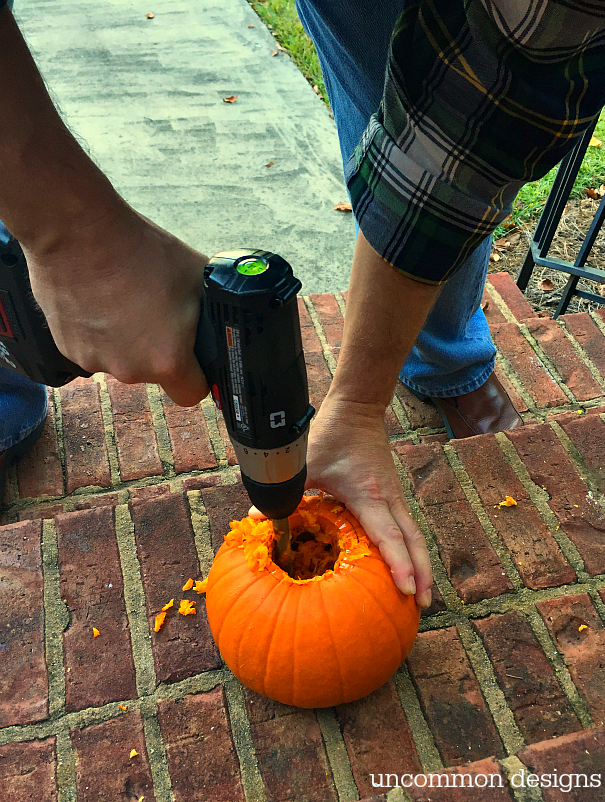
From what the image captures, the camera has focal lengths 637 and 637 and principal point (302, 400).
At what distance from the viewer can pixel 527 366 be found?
2340 millimetres

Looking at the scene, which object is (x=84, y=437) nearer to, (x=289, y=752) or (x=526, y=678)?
(x=289, y=752)

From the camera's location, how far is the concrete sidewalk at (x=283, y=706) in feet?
4.04

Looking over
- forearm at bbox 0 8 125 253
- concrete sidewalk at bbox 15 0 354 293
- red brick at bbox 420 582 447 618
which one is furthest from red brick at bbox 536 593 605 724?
concrete sidewalk at bbox 15 0 354 293

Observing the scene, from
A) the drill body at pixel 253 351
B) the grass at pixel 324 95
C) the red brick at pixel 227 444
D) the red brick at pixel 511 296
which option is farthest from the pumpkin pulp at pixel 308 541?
the grass at pixel 324 95

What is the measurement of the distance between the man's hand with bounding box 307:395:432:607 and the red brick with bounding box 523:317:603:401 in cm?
100

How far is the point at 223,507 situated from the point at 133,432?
570mm

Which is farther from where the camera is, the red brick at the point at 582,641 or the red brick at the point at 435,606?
the red brick at the point at 435,606

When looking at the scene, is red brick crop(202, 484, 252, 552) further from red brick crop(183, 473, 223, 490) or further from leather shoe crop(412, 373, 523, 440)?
leather shoe crop(412, 373, 523, 440)

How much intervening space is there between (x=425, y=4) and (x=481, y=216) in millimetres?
370

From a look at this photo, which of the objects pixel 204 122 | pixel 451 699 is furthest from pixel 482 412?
pixel 204 122

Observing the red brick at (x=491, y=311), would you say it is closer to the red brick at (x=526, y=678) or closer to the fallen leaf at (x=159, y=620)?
the red brick at (x=526, y=678)

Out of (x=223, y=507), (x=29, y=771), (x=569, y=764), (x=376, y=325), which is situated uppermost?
(x=376, y=325)

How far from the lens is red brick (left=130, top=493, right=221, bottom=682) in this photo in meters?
1.38

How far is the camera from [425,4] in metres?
1.07
